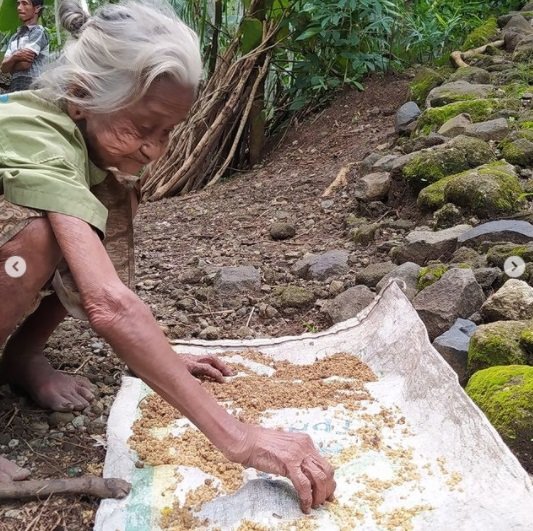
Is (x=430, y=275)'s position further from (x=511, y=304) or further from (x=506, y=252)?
(x=511, y=304)

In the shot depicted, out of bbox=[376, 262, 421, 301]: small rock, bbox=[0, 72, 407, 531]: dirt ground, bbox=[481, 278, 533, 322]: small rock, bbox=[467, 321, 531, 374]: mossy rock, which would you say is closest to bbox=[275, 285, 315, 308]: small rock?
bbox=[0, 72, 407, 531]: dirt ground

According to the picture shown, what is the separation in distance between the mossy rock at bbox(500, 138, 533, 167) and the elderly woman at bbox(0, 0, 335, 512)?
2.07 m

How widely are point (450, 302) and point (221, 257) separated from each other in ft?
4.85

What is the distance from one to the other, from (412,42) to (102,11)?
14.1 feet

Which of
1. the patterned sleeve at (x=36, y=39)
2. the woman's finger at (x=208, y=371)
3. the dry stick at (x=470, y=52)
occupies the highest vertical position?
the patterned sleeve at (x=36, y=39)

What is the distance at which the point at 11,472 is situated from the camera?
63.6 inches

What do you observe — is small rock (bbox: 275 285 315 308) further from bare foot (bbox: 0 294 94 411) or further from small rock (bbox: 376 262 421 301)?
bare foot (bbox: 0 294 94 411)

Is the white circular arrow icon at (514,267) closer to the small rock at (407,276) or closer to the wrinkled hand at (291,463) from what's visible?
the small rock at (407,276)

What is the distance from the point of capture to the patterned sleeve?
14.0 ft

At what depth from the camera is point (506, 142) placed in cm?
344

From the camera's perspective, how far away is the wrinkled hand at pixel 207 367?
2117 mm

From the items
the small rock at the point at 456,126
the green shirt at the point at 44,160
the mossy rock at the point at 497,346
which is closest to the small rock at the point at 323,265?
the small rock at the point at 456,126

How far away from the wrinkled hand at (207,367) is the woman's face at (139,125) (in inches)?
25.3

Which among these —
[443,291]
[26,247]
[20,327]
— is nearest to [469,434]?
[443,291]
